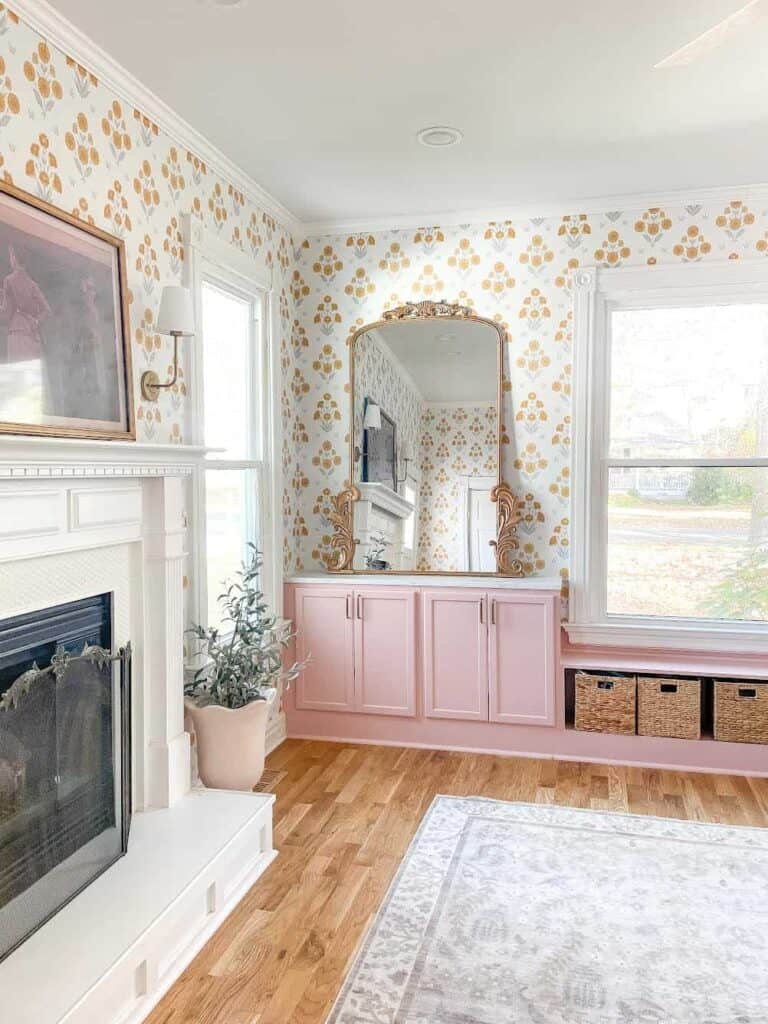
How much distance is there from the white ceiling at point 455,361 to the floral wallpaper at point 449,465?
69mm

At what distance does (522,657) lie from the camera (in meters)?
4.05

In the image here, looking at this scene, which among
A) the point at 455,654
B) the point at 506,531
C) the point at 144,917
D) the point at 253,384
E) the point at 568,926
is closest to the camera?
the point at 144,917

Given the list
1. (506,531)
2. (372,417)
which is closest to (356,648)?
(506,531)

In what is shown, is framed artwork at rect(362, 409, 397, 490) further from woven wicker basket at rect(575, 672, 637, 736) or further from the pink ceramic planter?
the pink ceramic planter

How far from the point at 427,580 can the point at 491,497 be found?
55cm

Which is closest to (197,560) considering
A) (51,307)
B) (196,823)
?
(196,823)

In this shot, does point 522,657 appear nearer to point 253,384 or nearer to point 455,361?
point 455,361

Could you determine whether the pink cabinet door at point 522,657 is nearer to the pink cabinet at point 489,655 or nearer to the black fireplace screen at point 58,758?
the pink cabinet at point 489,655

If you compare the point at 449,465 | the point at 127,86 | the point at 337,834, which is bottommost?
the point at 337,834

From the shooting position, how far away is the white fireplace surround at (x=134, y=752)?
6.63ft

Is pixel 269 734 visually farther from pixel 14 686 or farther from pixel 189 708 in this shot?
pixel 14 686

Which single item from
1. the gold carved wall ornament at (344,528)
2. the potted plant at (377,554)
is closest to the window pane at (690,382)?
the potted plant at (377,554)

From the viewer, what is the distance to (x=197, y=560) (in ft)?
11.1

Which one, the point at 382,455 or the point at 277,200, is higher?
the point at 277,200
